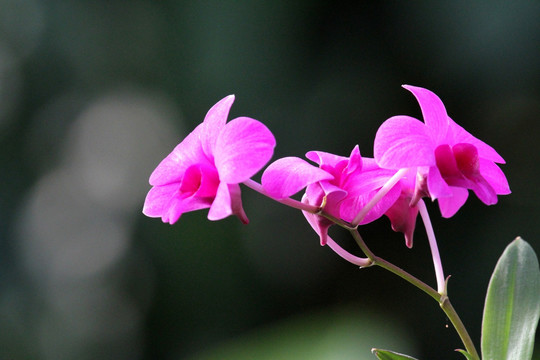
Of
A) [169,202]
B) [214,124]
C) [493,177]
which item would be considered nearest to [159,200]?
[169,202]

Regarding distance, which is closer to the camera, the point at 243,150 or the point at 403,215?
the point at 243,150

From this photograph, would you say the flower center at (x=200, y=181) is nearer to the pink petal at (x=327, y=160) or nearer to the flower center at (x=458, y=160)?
the pink petal at (x=327, y=160)

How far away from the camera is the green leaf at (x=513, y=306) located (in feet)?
1.91

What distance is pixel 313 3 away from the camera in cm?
304

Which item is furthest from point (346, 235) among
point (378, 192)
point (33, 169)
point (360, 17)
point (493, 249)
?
point (378, 192)

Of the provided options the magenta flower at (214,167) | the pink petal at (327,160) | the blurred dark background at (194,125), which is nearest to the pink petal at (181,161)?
the magenta flower at (214,167)

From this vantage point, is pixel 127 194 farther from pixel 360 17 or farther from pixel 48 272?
pixel 360 17

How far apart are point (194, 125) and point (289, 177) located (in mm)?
2573

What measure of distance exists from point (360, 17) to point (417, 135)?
2520 mm

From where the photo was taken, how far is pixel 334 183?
23.8 inches

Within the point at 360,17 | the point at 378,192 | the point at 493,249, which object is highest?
the point at 360,17

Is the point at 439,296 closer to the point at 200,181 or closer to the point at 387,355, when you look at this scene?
the point at 387,355

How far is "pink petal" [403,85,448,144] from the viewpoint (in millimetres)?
583

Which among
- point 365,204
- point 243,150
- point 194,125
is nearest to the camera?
point 243,150
